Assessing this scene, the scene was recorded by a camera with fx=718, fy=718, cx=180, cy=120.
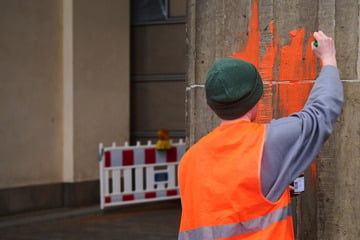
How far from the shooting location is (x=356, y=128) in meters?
3.26

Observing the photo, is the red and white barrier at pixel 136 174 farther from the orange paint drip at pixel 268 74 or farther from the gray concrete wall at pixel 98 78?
the orange paint drip at pixel 268 74

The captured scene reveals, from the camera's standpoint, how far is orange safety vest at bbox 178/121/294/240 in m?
2.41

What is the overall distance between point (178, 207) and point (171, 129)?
1.80 m

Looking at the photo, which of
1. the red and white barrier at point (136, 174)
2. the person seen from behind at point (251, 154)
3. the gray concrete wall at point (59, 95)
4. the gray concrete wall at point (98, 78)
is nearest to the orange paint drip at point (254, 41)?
the person seen from behind at point (251, 154)

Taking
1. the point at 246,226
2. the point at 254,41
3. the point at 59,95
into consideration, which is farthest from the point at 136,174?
the point at 246,226

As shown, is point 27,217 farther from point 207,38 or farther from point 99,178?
point 207,38

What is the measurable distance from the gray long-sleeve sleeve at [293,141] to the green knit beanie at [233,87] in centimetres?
12

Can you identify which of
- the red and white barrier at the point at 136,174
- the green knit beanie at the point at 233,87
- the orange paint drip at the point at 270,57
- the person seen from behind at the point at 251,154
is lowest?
the red and white barrier at the point at 136,174

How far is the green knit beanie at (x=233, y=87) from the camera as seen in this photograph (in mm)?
2420

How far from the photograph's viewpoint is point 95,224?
31.4 ft

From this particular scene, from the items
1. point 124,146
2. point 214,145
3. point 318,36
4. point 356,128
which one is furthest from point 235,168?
point 124,146

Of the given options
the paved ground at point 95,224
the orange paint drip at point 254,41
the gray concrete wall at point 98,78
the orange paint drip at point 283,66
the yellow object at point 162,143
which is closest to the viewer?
the orange paint drip at point 283,66

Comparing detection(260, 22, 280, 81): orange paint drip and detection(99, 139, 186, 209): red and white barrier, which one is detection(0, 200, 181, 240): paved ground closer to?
detection(99, 139, 186, 209): red and white barrier

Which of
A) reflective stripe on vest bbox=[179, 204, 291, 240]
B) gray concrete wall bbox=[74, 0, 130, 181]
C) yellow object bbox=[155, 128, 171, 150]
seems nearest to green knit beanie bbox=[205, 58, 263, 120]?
reflective stripe on vest bbox=[179, 204, 291, 240]
